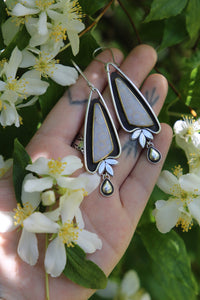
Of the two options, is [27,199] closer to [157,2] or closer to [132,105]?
[132,105]

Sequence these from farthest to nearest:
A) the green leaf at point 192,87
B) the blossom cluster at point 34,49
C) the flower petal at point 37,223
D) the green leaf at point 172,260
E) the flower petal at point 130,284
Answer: the flower petal at point 130,284, the green leaf at point 192,87, the green leaf at point 172,260, the blossom cluster at point 34,49, the flower petal at point 37,223

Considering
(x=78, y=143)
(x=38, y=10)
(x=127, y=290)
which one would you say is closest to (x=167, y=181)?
(x=78, y=143)

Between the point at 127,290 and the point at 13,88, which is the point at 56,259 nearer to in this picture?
the point at 13,88

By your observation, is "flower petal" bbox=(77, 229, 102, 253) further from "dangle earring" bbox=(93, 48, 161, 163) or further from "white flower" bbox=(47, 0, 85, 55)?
"white flower" bbox=(47, 0, 85, 55)

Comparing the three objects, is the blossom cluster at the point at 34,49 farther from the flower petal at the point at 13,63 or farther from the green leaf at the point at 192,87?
the green leaf at the point at 192,87

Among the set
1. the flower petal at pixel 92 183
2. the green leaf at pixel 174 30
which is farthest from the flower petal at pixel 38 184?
the green leaf at pixel 174 30

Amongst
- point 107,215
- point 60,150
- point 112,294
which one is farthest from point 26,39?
point 112,294
